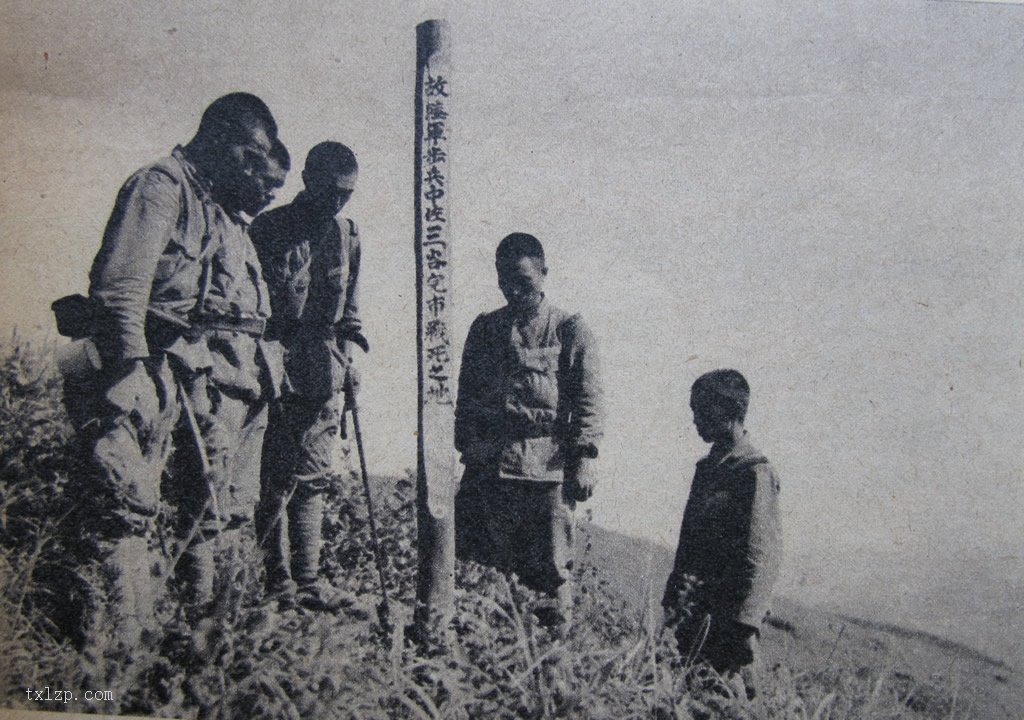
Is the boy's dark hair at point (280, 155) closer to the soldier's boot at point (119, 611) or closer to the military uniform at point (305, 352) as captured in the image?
the military uniform at point (305, 352)

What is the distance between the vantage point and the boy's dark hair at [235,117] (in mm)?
3498

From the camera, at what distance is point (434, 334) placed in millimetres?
3365

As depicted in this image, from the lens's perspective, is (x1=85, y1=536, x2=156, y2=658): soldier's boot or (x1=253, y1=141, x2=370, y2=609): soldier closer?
(x1=85, y1=536, x2=156, y2=658): soldier's boot

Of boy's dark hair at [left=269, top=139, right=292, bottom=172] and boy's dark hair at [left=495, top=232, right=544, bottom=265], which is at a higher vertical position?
boy's dark hair at [left=269, top=139, right=292, bottom=172]

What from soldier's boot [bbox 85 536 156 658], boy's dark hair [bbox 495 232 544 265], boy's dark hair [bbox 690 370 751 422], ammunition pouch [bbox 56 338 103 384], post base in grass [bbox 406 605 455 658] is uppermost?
boy's dark hair [bbox 495 232 544 265]

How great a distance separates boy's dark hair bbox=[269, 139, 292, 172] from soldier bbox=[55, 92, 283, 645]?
4 centimetres

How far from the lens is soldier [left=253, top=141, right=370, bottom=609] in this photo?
3590 mm

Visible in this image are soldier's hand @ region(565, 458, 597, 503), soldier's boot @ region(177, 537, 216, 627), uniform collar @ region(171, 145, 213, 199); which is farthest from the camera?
soldier's hand @ region(565, 458, 597, 503)

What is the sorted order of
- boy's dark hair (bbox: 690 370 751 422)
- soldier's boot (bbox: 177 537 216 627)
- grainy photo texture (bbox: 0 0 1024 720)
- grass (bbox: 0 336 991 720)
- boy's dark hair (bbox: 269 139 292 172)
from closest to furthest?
grass (bbox: 0 336 991 720), soldier's boot (bbox: 177 537 216 627), grainy photo texture (bbox: 0 0 1024 720), boy's dark hair (bbox: 690 370 751 422), boy's dark hair (bbox: 269 139 292 172)

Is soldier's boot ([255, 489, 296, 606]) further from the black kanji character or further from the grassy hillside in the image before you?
the black kanji character

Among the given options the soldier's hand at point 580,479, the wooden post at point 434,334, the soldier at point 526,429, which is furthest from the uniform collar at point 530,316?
the soldier's hand at point 580,479

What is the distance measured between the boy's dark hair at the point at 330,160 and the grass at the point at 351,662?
1705mm

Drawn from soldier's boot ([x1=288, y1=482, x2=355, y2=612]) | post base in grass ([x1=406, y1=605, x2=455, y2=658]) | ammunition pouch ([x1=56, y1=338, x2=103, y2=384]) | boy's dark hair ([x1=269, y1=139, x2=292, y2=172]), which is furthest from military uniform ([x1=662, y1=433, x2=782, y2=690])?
ammunition pouch ([x1=56, y1=338, x2=103, y2=384])

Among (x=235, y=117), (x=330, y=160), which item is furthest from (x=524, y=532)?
(x=235, y=117)
